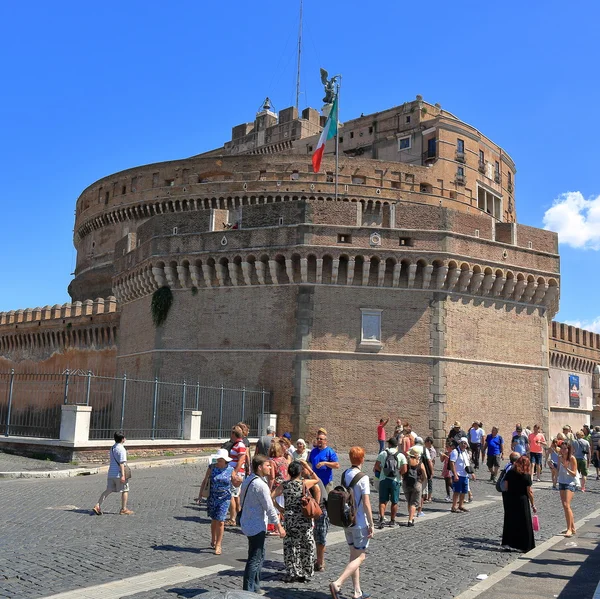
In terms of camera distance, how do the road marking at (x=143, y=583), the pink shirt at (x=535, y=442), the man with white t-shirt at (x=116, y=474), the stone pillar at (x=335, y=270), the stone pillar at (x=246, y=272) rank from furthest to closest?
the stone pillar at (x=246, y=272) → the stone pillar at (x=335, y=270) → the pink shirt at (x=535, y=442) → the man with white t-shirt at (x=116, y=474) → the road marking at (x=143, y=583)

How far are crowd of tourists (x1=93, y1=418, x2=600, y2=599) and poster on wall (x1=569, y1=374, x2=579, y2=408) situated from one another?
947 inches

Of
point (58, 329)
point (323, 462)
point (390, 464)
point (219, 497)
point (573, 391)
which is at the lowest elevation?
point (219, 497)

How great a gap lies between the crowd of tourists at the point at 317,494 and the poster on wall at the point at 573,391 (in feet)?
78.9

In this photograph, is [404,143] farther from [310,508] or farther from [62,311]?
[310,508]

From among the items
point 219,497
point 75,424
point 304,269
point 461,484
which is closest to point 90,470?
point 75,424

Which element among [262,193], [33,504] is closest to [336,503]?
[33,504]

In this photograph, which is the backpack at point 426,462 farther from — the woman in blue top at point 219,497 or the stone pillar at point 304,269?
the stone pillar at point 304,269

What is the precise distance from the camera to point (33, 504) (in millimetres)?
9820

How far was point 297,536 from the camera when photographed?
255 inches

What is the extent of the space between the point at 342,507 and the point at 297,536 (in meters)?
0.65

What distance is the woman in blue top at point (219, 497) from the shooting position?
7.33 metres

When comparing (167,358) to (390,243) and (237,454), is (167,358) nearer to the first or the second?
(390,243)

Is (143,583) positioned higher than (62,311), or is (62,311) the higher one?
(62,311)

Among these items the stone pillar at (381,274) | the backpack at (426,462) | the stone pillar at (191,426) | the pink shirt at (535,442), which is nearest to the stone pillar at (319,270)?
the stone pillar at (381,274)
